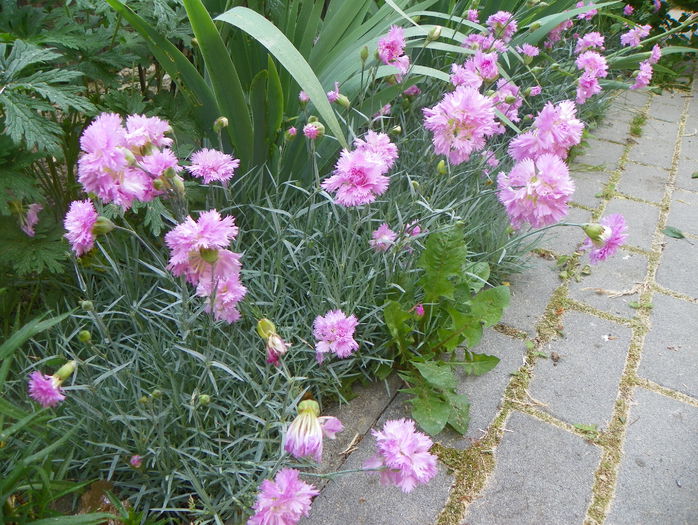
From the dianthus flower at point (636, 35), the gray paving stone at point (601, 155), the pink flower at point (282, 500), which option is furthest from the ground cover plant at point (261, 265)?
the dianthus flower at point (636, 35)

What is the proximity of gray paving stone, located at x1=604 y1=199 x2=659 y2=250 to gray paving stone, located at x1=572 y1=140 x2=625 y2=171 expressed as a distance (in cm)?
41

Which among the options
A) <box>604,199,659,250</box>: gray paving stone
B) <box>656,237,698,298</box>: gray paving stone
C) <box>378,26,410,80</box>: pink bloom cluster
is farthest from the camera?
<box>604,199,659,250</box>: gray paving stone

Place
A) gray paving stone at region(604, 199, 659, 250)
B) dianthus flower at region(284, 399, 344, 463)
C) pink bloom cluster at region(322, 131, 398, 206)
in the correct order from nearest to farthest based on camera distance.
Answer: dianthus flower at region(284, 399, 344, 463), pink bloom cluster at region(322, 131, 398, 206), gray paving stone at region(604, 199, 659, 250)

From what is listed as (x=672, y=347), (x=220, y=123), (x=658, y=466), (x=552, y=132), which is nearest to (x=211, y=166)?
(x=220, y=123)

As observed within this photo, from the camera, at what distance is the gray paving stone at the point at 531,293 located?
201 centimetres

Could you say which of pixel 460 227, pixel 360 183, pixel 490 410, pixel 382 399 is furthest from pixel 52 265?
pixel 490 410

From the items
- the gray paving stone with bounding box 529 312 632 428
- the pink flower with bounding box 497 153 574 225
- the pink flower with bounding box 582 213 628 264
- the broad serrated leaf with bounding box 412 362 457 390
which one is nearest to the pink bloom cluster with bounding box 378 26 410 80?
the pink flower with bounding box 497 153 574 225

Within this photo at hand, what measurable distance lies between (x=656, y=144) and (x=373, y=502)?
10.1ft

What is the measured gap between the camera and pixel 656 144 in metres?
3.51

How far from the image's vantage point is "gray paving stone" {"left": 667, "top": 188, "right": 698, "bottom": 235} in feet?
8.77

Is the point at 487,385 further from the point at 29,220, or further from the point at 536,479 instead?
the point at 29,220

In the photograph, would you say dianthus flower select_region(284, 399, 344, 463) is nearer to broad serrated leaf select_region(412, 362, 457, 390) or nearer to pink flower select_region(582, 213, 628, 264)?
broad serrated leaf select_region(412, 362, 457, 390)

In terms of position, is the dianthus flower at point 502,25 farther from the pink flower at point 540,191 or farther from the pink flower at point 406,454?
the pink flower at point 406,454

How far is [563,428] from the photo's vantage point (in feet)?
5.27
